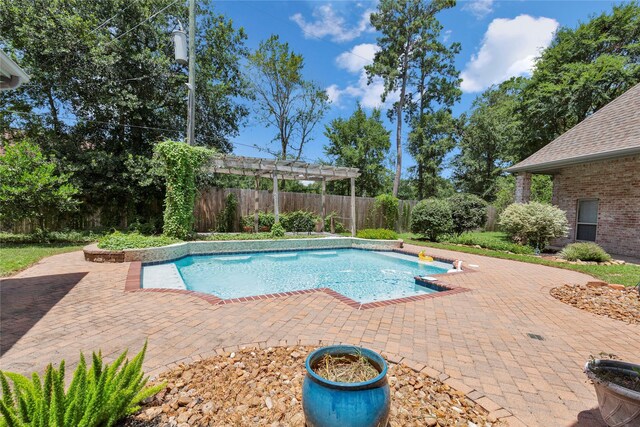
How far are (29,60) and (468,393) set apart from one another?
15.5 m

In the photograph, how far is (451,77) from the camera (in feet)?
70.7

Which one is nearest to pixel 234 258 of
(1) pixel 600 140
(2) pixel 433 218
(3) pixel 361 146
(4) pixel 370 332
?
(4) pixel 370 332

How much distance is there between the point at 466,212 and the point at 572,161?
14.4 ft

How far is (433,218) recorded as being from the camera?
12.1 metres

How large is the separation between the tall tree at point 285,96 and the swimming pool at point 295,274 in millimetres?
13773

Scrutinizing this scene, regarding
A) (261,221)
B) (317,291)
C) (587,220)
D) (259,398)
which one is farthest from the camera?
(261,221)

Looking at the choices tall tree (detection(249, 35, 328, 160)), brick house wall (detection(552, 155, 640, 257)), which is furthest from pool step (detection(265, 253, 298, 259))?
tall tree (detection(249, 35, 328, 160))

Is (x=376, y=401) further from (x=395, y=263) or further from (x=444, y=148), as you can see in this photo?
(x=444, y=148)

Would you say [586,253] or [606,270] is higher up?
[586,253]

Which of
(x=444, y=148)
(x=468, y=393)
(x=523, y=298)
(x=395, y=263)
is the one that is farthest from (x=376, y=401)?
(x=444, y=148)

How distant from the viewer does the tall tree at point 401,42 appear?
18.8 meters

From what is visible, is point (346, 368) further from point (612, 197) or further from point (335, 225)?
point (335, 225)

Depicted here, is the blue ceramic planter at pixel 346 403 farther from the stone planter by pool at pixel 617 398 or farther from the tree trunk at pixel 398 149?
the tree trunk at pixel 398 149

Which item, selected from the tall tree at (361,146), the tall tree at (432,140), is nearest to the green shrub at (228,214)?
the tall tree at (361,146)
